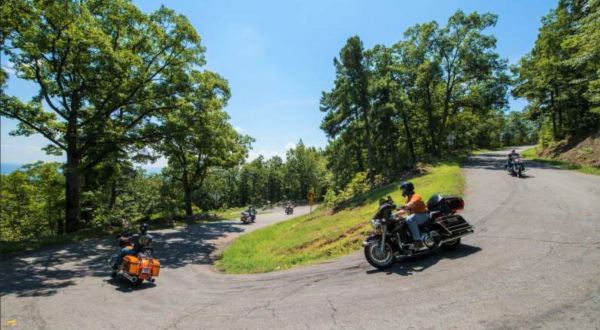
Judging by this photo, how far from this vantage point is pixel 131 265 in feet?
26.4

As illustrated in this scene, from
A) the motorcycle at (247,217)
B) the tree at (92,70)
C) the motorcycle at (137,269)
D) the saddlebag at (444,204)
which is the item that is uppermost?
the tree at (92,70)

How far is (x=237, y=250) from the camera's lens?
14773 millimetres

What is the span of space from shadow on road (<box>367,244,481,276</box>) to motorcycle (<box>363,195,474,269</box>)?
0.14m

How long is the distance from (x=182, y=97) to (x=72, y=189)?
8261mm

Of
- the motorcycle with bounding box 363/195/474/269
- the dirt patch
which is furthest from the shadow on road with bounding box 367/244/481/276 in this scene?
the dirt patch

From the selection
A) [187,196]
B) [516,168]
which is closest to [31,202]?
[187,196]

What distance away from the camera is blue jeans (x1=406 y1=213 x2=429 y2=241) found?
22.7ft

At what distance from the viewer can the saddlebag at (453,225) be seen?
7004mm

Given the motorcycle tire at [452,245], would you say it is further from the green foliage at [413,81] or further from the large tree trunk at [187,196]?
the large tree trunk at [187,196]

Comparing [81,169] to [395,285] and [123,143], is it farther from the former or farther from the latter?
[395,285]

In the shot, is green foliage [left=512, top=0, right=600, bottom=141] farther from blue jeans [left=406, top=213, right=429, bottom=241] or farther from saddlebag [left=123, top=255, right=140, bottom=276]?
saddlebag [left=123, top=255, right=140, bottom=276]

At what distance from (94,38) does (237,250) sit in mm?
12076

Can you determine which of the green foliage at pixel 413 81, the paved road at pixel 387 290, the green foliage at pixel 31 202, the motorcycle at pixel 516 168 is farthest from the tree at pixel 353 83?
the green foliage at pixel 31 202

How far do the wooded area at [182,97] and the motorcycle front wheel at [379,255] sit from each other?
45.2 ft
